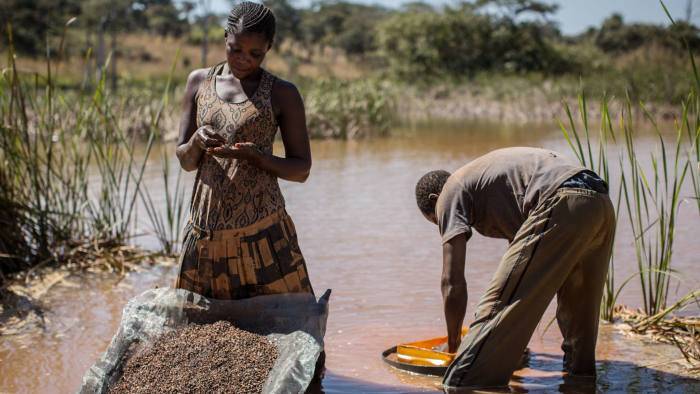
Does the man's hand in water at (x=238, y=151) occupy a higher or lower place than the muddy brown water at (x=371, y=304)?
higher

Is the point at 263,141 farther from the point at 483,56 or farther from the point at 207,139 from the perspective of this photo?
the point at 483,56

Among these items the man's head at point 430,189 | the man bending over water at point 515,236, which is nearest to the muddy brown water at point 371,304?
the man bending over water at point 515,236

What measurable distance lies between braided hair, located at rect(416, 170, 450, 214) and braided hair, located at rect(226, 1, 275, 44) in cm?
93

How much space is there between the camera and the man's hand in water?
3168 millimetres

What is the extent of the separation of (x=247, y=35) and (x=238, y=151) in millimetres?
437

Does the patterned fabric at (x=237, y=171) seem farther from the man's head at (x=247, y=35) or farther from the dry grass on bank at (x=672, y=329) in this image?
the dry grass on bank at (x=672, y=329)

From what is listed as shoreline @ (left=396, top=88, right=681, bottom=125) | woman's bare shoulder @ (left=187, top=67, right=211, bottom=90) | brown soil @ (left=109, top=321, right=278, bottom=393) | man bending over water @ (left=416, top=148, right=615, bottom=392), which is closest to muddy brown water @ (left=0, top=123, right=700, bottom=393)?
man bending over water @ (left=416, top=148, right=615, bottom=392)

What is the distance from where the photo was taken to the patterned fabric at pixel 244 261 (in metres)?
3.36

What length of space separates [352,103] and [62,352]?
1171 centimetres

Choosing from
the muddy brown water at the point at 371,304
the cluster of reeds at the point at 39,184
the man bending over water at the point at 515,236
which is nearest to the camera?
the man bending over water at the point at 515,236

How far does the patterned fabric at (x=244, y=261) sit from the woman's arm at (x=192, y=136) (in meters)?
0.28

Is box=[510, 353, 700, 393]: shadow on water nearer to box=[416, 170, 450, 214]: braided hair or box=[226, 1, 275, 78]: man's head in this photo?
box=[416, 170, 450, 214]: braided hair

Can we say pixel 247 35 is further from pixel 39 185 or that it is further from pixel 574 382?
pixel 39 185

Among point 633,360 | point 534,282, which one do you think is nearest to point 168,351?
point 534,282
